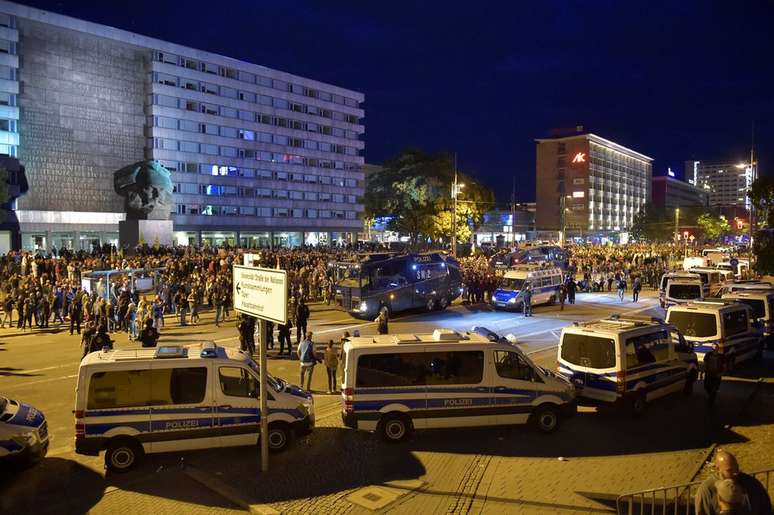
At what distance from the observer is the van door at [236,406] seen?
9.82 metres

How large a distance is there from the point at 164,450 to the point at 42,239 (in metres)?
63.3

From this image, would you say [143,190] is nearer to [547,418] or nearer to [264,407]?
[264,407]

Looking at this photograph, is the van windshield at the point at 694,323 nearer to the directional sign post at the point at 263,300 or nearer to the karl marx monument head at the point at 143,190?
the directional sign post at the point at 263,300

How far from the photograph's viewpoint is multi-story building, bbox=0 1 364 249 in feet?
204

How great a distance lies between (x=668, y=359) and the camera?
13070mm

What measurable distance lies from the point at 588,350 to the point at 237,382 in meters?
7.25

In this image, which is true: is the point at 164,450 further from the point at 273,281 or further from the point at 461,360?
the point at 461,360

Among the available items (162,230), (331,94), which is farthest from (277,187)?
(162,230)

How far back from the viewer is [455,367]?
35.7 ft

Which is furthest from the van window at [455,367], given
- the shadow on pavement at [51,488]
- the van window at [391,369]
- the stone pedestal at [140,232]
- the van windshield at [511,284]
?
the stone pedestal at [140,232]

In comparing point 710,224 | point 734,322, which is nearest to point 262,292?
point 734,322

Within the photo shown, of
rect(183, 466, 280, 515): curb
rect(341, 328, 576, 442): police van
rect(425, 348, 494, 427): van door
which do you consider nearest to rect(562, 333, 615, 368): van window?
rect(341, 328, 576, 442): police van

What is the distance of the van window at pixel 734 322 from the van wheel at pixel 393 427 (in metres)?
10.3

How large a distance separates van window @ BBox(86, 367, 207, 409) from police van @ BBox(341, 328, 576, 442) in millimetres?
2628
